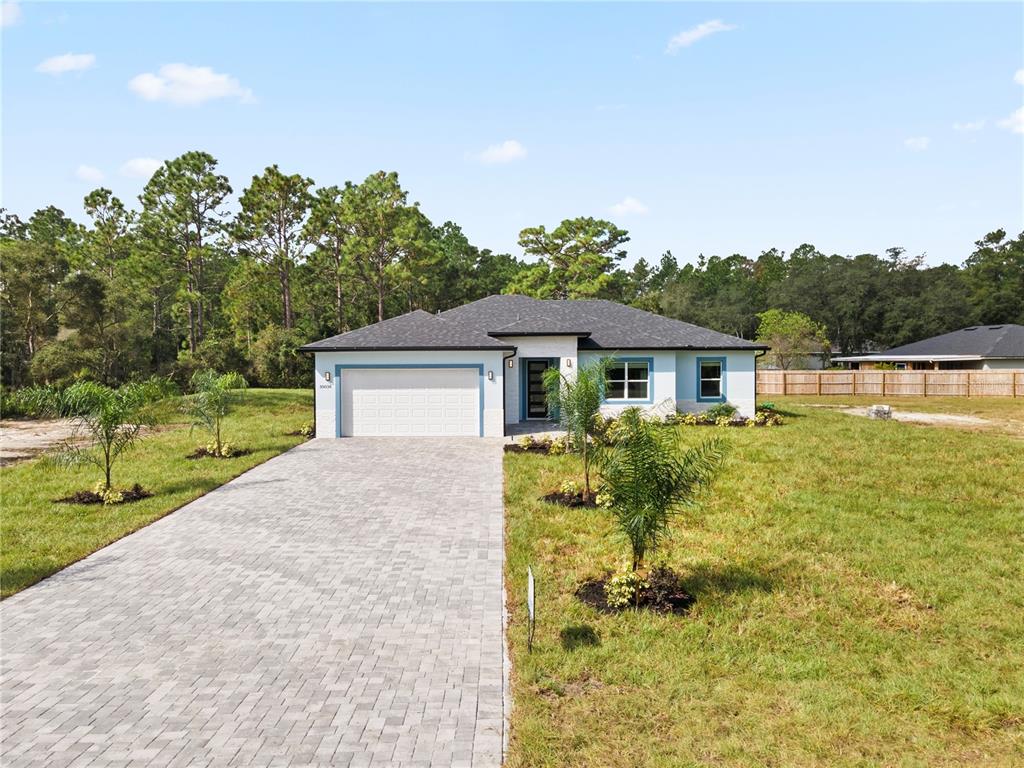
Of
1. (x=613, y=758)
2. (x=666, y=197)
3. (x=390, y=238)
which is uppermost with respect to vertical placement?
(x=390, y=238)

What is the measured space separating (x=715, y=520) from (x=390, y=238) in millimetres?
40573

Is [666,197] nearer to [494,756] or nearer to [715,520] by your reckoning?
[715,520]

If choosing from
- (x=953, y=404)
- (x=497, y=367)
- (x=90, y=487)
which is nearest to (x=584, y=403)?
(x=497, y=367)

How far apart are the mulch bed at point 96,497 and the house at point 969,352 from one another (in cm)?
4826

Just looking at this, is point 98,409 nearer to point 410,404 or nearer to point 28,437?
point 410,404

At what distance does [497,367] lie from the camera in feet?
63.8

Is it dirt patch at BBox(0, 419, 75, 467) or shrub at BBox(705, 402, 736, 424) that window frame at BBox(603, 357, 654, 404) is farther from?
dirt patch at BBox(0, 419, 75, 467)

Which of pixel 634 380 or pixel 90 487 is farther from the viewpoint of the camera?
pixel 634 380

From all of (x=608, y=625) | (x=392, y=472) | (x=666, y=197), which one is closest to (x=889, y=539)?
(x=608, y=625)

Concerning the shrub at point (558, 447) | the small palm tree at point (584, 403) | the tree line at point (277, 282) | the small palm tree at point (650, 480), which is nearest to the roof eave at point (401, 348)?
the shrub at point (558, 447)

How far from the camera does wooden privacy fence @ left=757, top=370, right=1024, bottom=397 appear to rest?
34156 millimetres

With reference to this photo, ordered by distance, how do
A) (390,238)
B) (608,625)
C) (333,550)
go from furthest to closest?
(390,238), (333,550), (608,625)

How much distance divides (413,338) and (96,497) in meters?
10.5

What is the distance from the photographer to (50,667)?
545cm
